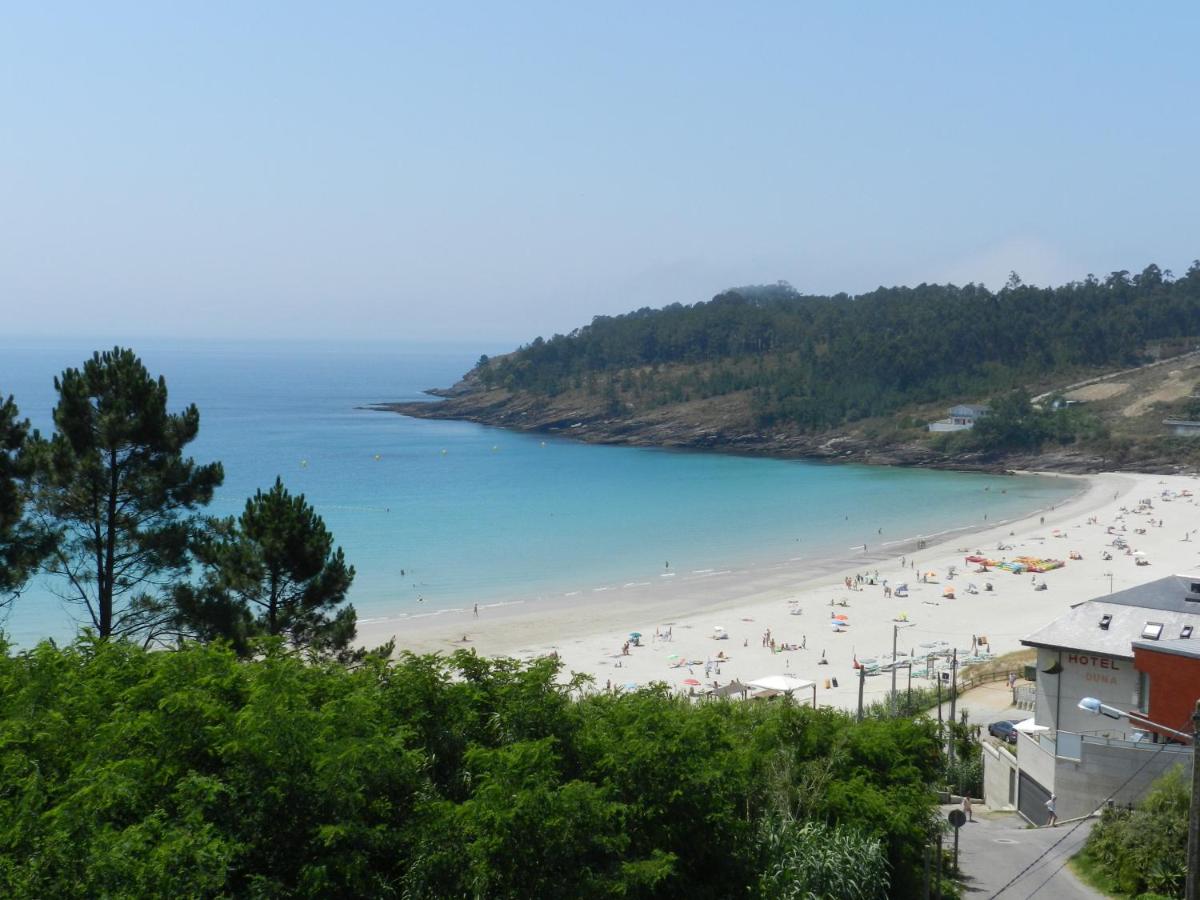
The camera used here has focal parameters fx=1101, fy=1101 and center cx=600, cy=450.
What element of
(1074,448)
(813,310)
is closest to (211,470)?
(1074,448)

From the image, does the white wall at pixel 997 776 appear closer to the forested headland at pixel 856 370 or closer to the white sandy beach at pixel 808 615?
the white sandy beach at pixel 808 615

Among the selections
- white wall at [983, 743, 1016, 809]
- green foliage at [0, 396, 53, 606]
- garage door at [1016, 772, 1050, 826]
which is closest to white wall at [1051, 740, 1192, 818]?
garage door at [1016, 772, 1050, 826]

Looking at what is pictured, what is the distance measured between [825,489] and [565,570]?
35160mm

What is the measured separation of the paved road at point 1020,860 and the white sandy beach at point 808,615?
13.3m

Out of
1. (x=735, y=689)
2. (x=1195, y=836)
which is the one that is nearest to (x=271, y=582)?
(x=1195, y=836)

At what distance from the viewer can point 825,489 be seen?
8181cm

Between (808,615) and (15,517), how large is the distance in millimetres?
32263

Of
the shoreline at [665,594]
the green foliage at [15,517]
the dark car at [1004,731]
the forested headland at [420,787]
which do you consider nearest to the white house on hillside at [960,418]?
the shoreline at [665,594]

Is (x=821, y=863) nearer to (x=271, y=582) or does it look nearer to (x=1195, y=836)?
(x=1195, y=836)

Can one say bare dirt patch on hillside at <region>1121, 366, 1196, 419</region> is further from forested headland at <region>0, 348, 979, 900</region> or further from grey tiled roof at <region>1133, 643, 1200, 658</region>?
forested headland at <region>0, 348, 979, 900</region>

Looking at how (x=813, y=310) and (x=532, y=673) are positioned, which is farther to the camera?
(x=813, y=310)

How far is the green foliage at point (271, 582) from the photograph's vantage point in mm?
17047

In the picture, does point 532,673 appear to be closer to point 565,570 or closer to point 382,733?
point 382,733

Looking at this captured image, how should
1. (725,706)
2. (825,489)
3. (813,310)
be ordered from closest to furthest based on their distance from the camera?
(725,706) < (825,489) < (813,310)
